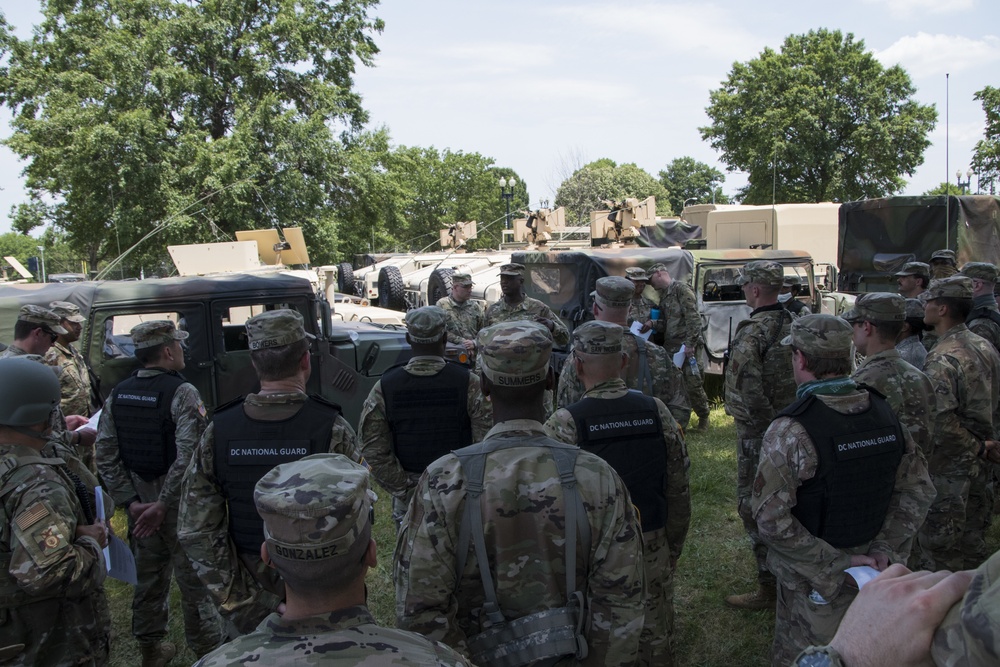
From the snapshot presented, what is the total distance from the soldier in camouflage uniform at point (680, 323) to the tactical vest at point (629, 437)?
4.78m

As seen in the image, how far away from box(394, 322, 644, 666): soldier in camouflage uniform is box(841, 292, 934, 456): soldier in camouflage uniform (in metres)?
2.07

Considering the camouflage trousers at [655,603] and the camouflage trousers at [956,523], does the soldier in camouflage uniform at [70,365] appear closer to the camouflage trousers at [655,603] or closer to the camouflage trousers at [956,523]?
the camouflage trousers at [655,603]

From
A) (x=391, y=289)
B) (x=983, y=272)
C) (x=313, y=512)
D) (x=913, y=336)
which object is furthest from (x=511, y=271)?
(x=391, y=289)

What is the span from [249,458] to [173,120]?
67.9 feet

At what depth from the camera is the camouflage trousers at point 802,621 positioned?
112 inches

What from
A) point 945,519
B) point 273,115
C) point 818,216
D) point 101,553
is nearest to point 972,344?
point 945,519

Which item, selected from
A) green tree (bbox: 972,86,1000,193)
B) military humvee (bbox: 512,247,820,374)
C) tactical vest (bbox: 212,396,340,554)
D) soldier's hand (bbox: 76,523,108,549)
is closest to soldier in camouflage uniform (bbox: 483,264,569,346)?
military humvee (bbox: 512,247,820,374)

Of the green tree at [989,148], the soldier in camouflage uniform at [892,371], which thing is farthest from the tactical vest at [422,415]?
the green tree at [989,148]

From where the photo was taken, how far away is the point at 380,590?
502cm

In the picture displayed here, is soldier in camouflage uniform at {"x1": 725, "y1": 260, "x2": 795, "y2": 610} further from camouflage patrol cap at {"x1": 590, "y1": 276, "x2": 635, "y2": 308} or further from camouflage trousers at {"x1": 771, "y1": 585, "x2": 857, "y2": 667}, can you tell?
camouflage trousers at {"x1": 771, "y1": 585, "x2": 857, "y2": 667}

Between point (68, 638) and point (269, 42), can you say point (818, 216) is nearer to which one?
point (269, 42)

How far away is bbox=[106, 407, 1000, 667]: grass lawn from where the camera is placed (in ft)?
13.9

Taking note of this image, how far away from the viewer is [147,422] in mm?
3832

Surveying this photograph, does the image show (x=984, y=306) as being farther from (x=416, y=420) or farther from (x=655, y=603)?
(x=416, y=420)
